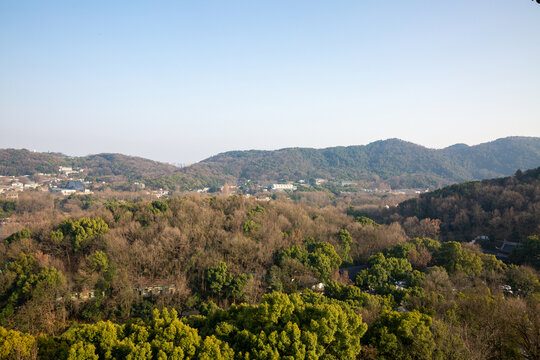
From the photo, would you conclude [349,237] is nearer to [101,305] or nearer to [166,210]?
[166,210]

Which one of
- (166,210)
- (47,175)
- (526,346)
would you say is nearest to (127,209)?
(166,210)

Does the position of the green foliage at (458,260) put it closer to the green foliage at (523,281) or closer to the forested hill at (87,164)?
the green foliage at (523,281)

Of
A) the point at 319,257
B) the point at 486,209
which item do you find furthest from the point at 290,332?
the point at 486,209

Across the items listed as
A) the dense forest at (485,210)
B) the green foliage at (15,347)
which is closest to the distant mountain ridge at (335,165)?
the dense forest at (485,210)

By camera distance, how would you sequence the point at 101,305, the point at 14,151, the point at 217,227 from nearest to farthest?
the point at 101,305
the point at 217,227
the point at 14,151

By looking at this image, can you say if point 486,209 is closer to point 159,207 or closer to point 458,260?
point 458,260

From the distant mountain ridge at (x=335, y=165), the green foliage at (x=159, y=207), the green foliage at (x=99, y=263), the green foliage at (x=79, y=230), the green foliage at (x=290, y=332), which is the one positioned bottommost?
the green foliage at (x=99, y=263)
